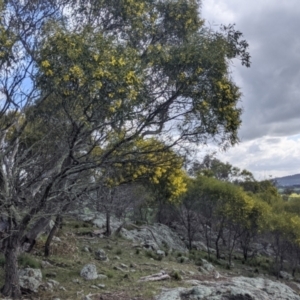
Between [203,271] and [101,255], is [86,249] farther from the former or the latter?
[203,271]

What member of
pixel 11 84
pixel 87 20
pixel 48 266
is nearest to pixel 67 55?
pixel 11 84

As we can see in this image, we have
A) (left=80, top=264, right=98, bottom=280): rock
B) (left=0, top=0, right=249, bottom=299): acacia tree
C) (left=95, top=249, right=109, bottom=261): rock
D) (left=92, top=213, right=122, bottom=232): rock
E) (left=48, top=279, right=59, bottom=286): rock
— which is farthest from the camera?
(left=92, top=213, right=122, bottom=232): rock

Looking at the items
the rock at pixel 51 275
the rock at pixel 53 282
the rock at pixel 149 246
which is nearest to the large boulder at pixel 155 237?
the rock at pixel 149 246

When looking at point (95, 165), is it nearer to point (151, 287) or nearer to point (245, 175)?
point (151, 287)

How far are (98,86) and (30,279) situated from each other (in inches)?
213

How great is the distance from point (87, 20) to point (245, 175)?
127ft

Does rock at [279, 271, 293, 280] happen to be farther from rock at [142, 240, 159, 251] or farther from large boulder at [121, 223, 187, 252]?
rock at [142, 240, 159, 251]

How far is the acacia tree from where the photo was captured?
8.46 m

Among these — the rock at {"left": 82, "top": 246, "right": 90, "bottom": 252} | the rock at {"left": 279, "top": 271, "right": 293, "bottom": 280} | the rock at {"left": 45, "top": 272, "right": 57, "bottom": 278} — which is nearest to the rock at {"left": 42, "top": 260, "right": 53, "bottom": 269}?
the rock at {"left": 45, "top": 272, "right": 57, "bottom": 278}

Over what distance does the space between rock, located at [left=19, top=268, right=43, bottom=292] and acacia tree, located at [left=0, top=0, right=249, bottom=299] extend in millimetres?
502

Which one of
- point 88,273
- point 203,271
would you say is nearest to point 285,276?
point 203,271

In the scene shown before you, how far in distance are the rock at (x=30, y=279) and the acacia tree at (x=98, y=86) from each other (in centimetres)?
50

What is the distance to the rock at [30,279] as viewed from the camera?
34.8 feet

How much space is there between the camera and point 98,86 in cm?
820
